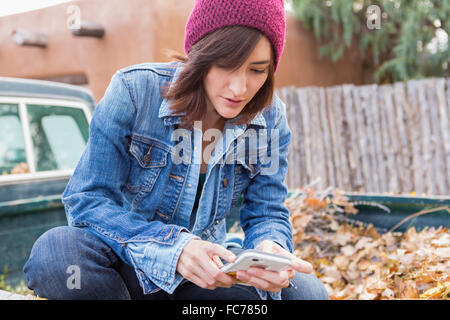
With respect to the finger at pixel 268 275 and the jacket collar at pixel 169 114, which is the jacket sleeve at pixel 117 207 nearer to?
the jacket collar at pixel 169 114

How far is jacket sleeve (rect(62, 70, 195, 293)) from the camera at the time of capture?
4.24ft

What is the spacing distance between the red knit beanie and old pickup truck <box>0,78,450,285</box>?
1540 millimetres

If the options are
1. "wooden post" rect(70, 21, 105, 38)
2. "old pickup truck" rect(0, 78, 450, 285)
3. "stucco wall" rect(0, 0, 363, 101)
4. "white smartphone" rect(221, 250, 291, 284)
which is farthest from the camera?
"wooden post" rect(70, 21, 105, 38)

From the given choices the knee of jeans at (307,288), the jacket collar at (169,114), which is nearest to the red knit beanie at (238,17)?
the jacket collar at (169,114)

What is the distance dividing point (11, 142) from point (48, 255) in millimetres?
1920

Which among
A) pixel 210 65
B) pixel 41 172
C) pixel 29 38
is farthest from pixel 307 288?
pixel 29 38

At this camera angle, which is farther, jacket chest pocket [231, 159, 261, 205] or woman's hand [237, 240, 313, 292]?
jacket chest pocket [231, 159, 261, 205]

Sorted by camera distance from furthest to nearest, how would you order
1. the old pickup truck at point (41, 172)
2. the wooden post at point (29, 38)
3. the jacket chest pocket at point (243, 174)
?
the wooden post at point (29, 38) → the old pickup truck at point (41, 172) → the jacket chest pocket at point (243, 174)

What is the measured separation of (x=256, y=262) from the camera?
1.14 metres

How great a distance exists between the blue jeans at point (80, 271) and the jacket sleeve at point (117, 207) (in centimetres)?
5

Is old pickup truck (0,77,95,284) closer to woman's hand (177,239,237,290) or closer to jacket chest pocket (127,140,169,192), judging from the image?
jacket chest pocket (127,140,169,192)

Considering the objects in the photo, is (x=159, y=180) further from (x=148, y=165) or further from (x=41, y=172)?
(x=41, y=172)

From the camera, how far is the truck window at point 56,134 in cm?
310

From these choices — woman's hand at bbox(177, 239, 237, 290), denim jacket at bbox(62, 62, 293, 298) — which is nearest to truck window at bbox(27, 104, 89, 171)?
denim jacket at bbox(62, 62, 293, 298)
